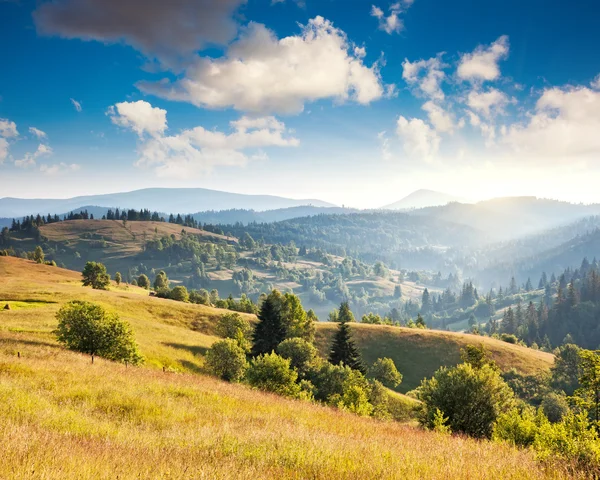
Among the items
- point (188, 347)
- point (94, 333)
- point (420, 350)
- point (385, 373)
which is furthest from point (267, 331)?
point (420, 350)

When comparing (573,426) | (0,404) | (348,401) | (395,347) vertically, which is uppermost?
(0,404)

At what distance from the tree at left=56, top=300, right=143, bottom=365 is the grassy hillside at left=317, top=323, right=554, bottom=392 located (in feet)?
197

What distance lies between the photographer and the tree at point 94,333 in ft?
97.3

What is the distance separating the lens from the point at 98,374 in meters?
15.0

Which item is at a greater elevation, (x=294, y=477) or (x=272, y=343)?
(x=294, y=477)

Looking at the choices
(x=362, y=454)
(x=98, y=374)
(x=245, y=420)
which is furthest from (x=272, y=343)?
(x=362, y=454)

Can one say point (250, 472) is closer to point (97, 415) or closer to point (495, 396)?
point (97, 415)

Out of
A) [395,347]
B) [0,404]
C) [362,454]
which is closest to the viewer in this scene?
[362,454]

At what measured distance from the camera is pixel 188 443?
7211mm

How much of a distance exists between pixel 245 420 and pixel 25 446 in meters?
6.10

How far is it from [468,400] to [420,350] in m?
67.1

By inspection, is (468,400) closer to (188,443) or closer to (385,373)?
(188,443)

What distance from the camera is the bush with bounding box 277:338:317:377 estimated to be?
169 ft

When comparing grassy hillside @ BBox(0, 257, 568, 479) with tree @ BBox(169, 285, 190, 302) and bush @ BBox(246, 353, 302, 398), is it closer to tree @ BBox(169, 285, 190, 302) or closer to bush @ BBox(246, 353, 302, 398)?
bush @ BBox(246, 353, 302, 398)
